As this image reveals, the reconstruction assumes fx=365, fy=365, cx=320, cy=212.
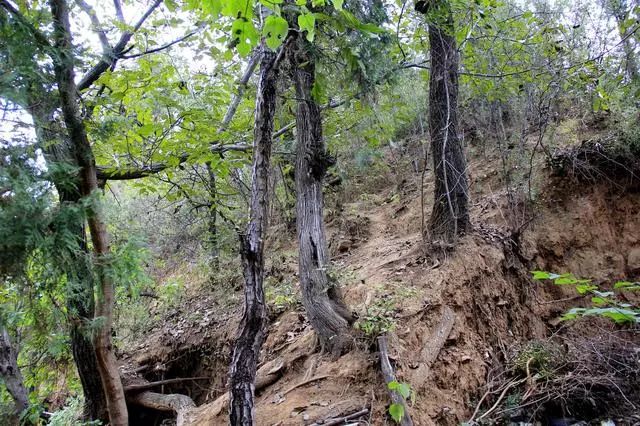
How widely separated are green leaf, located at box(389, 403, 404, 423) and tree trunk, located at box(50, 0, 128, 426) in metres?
2.66

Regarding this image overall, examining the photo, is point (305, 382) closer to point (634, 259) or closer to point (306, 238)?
point (306, 238)

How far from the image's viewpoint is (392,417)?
3.33 m

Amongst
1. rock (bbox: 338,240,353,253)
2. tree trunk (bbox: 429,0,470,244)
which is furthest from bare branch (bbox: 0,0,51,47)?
rock (bbox: 338,240,353,253)

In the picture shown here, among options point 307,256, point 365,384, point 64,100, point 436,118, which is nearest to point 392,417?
point 365,384

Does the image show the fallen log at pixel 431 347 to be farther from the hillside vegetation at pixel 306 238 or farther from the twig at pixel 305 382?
the twig at pixel 305 382

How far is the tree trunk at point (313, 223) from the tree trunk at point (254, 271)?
1099 millimetres

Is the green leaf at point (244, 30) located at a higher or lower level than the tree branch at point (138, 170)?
lower

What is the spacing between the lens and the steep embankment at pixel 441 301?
386 cm

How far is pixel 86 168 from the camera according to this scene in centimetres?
325

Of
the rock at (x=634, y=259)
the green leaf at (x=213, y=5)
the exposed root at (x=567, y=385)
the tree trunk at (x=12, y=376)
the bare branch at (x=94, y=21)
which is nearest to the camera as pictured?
the green leaf at (x=213, y=5)

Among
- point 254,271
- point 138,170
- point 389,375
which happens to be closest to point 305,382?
point 389,375

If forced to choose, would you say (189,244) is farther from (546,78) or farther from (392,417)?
(546,78)

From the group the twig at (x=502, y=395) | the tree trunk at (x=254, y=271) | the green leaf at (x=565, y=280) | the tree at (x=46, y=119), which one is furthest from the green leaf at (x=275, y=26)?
the twig at (x=502, y=395)

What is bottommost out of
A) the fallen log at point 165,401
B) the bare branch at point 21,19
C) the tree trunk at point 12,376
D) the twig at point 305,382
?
the fallen log at point 165,401
